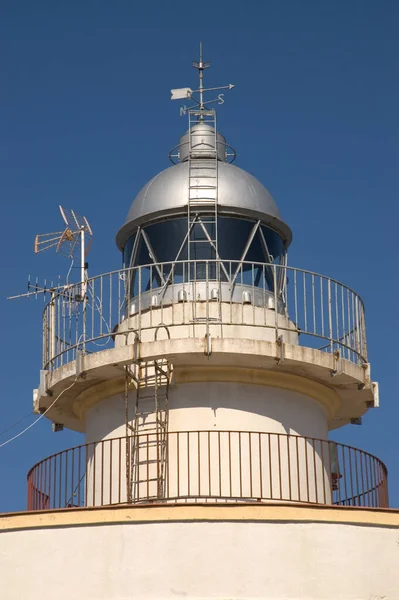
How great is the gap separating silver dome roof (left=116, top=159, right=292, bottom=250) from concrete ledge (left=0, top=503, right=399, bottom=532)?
6412 millimetres

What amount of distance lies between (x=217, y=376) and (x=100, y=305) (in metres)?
2.46

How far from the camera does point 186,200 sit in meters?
26.8

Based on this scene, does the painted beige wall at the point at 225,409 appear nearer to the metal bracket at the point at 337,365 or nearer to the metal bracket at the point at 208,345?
the metal bracket at the point at 337,365

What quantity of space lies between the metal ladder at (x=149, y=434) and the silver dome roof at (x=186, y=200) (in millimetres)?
3046

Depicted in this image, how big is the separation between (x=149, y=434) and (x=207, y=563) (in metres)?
3.44

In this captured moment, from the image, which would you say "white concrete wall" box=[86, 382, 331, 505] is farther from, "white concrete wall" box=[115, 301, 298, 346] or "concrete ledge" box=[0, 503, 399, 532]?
"concrete ledge" box=[0, 503, 399, 532]

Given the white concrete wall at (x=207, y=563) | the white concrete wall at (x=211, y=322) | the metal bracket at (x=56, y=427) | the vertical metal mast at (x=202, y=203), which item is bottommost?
the white concrete wall at (x=207, y=563)

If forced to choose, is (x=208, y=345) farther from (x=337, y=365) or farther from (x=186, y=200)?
(x=186, y=200)

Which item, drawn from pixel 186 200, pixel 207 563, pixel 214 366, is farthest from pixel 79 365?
pixel 207 563

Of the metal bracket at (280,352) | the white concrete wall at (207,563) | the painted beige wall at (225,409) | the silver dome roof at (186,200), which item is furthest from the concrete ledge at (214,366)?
the white concrete wall at (207,563)

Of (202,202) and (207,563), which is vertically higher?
(202,202)

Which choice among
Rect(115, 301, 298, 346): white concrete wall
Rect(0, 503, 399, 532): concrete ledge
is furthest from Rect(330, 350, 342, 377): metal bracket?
Rect(0, 503, 399, 532): concrete ledge

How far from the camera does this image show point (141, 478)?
2506 centimetres

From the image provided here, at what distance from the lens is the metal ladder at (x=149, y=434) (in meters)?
24.9
